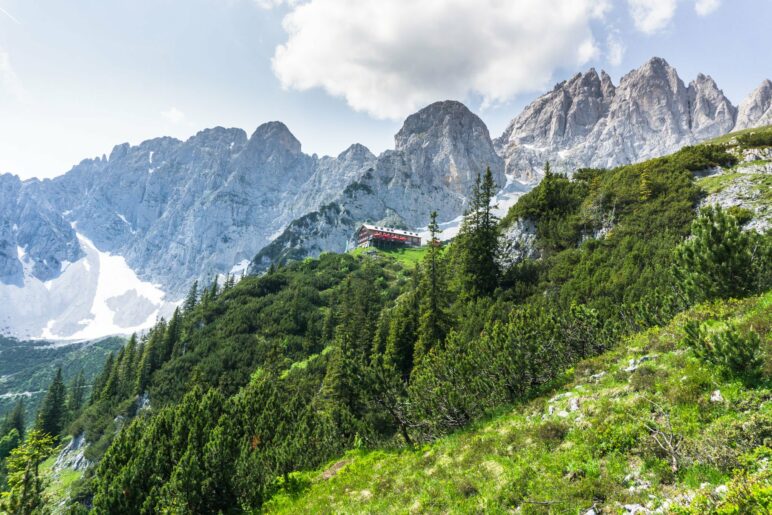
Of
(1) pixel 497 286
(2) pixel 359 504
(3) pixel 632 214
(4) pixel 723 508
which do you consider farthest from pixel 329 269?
(4) pixel 723 508

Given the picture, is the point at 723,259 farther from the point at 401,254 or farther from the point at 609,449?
the point at 401,254

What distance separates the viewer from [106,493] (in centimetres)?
2000

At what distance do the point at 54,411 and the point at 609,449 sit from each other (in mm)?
128275

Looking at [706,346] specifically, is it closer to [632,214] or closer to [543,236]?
[632,214]

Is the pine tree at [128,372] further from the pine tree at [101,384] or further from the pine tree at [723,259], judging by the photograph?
the pine tree at [723,259]

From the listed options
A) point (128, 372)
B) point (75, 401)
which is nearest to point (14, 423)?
point (75, 401)

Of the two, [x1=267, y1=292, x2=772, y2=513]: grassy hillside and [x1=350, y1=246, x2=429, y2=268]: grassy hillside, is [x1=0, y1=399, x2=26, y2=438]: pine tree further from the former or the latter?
[x1=267, y1=292, x2=772, y2=513]: grassy hillside

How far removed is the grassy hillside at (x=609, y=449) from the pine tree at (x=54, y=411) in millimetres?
110983

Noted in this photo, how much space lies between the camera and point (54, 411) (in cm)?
9406

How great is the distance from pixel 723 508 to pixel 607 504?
2.77 m

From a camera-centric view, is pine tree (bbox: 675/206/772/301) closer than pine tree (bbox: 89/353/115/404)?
Yes

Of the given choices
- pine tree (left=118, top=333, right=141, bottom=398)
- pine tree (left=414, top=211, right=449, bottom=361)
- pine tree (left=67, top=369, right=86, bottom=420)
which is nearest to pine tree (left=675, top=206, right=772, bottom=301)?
pine tree (left=414, top=211, right=449, bottom=361)

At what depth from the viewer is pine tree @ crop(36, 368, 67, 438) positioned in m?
91.8

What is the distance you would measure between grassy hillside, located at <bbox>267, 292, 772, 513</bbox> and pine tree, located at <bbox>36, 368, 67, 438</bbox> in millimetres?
110983
